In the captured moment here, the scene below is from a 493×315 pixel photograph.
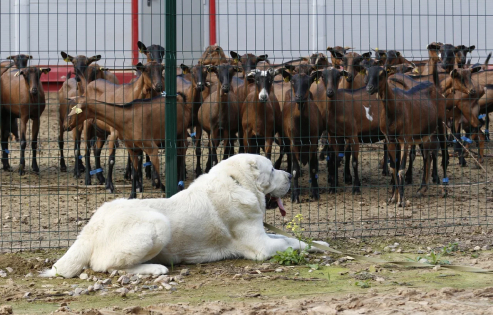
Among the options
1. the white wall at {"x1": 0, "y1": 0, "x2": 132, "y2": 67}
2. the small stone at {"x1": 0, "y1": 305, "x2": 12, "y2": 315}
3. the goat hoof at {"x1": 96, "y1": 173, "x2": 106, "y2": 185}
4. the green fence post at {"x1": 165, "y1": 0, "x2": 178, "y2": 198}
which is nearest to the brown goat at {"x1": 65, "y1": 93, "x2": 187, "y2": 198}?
the goat hoof at {"x1": 96, "y1": 173, "x2": 106, "y2": 185}

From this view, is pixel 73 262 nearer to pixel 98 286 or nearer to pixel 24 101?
pixel 98 286

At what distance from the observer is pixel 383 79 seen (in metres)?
11.0

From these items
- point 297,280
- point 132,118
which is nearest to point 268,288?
point 297,280

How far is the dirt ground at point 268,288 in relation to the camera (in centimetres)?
532

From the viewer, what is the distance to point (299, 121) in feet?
38.7

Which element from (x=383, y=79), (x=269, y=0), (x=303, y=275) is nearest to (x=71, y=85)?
(x=269, y=0)

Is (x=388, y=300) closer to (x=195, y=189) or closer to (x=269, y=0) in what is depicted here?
(x=195, y=189)

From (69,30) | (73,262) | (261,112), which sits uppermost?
(69,30)

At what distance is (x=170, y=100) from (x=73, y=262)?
7.29 ft

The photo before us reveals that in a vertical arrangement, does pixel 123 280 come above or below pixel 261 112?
below

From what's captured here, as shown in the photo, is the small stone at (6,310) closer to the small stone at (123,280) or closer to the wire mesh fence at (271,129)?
the small stone at (123,280)

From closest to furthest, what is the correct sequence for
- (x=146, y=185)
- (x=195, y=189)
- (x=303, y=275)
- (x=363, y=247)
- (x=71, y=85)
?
(x=303, y=275) < (x=195, y=189) < (x=363, y=247) < (x=146, y=185) < (x=71, y=85)

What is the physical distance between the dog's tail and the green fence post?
1.54 metres

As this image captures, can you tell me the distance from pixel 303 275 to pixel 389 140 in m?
5.13
